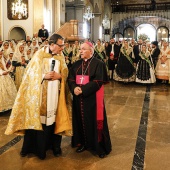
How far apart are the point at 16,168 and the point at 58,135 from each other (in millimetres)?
706

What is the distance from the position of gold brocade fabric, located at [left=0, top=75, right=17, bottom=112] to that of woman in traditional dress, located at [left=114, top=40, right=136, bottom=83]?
4.97 meters

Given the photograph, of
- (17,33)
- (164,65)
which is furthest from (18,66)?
(17,33)

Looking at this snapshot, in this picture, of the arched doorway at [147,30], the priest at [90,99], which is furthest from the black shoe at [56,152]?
the arched doorway at [147,30]

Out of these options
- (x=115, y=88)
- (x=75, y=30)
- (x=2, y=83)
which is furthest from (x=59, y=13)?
(x=2, y=83)

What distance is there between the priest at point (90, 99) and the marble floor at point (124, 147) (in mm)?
270

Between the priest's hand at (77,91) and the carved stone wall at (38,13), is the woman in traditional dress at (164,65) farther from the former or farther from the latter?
the priest's hand at (77,91)

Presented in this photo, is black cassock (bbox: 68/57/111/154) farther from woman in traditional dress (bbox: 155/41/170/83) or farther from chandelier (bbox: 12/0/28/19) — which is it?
chandelier (bbox: 12/0/28/19)

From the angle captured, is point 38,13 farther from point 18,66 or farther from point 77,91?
point 77,91

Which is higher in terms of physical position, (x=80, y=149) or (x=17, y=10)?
(x=17, y=10)

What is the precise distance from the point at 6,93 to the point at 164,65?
642cm

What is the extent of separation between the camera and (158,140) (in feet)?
13.3

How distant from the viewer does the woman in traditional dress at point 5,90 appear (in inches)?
219

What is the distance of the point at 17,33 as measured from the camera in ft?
46.6

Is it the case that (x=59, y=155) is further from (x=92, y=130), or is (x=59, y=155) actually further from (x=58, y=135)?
(x=92, y=130)
